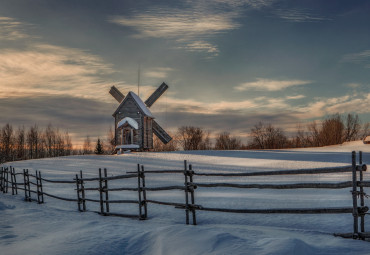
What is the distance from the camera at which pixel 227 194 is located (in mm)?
12367

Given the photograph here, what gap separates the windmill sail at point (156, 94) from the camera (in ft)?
116

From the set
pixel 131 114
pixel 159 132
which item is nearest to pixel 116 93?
pixel 159 132

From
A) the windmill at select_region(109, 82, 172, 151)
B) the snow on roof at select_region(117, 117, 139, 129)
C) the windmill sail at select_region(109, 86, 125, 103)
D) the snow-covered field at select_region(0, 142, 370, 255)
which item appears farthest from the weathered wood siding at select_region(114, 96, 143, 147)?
the snow-covered field at select_region(0, 142, 370, 255)

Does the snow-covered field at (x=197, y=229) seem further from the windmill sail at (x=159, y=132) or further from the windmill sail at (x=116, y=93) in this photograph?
the windmill sail at (x=116, y=93)

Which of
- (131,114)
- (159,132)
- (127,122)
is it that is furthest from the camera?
(159,132)

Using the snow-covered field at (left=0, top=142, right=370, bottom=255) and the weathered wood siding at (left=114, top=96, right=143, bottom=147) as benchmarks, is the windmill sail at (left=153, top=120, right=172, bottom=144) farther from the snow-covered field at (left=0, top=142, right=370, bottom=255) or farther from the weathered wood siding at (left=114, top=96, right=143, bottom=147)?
the snow-covered field at (left=0, top=142, right=370, bottom=255)

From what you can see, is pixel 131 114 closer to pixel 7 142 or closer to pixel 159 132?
pixel 159 132

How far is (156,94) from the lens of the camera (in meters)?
35.8

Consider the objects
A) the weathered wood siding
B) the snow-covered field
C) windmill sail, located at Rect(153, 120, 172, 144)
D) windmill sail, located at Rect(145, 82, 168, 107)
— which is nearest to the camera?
the snow-covered field

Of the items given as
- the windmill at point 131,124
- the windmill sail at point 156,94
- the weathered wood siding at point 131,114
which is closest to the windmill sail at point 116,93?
the windmill sail at point 156,94

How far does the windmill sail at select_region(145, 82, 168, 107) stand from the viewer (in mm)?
35362

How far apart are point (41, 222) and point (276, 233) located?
252 inches

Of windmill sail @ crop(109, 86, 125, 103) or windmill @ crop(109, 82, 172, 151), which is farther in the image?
windmill sail @ crop(109, 86, 125, 103)

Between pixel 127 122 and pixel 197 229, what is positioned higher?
pixel 127 122
